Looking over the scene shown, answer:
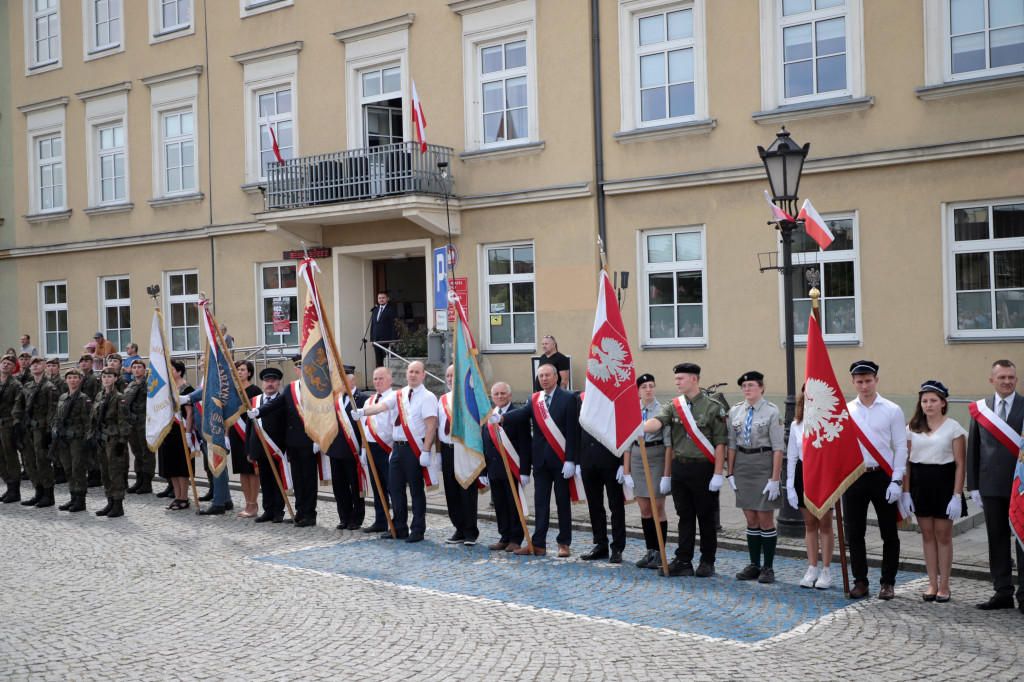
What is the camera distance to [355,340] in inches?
907

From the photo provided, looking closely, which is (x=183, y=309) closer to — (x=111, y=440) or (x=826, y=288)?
(x=111, y=440)

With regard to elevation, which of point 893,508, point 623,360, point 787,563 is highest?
point 623,360

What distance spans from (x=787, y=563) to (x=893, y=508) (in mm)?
1496

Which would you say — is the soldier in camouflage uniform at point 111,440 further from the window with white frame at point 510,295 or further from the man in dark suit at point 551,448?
the window with white frame at point 510,295

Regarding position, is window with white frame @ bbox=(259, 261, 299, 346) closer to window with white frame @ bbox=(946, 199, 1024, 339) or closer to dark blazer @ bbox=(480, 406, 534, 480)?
dark blazer @ bbox=(480, 406, 534, 480)

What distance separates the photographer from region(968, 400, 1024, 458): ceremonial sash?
806cm

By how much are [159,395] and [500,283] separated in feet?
26.8

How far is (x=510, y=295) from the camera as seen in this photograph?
66.8 feet

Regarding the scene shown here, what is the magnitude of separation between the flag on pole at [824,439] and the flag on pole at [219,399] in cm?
720

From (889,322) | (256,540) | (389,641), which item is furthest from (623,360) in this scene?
(889,322)

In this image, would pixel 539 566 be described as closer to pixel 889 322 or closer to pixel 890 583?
pixel 890 583

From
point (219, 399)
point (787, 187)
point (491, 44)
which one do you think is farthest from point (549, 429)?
point (491, 44)

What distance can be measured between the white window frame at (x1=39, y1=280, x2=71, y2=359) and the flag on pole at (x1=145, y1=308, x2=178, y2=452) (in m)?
15.5

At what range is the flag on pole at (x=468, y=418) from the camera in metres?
10.8
